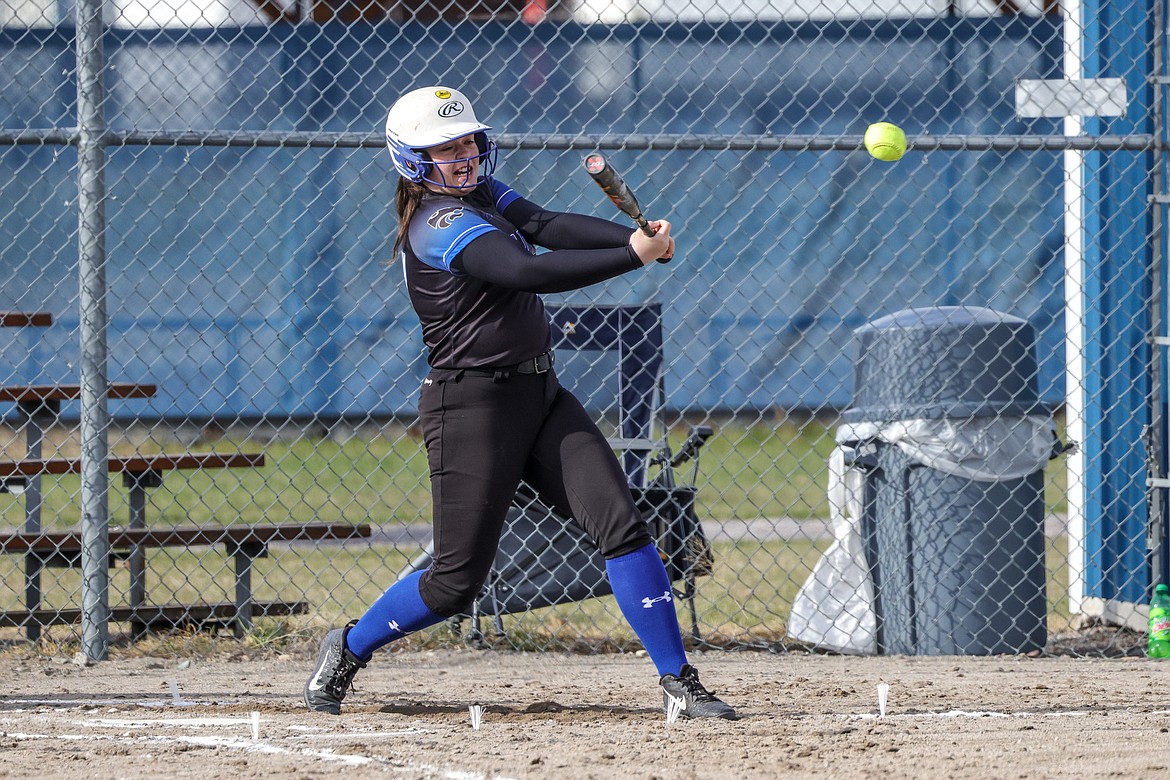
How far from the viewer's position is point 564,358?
6887 mm

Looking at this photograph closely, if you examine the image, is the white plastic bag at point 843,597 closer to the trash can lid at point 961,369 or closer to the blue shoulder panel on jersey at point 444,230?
the trash can lid at point 961,369

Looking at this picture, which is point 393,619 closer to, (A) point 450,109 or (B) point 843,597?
(A) point 450,109

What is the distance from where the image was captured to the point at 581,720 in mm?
4113

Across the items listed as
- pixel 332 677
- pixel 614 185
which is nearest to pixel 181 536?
pixel 332 677

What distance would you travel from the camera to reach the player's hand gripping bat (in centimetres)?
345

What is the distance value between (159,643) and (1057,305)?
19.8ft

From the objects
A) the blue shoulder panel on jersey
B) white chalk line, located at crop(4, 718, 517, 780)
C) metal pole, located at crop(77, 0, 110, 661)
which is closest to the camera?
white chalk line, located at crop(4, 718, 517, 780)

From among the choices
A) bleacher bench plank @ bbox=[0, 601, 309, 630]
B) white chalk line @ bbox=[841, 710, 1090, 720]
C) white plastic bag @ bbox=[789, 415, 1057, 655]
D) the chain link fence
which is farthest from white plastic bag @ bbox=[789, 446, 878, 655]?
bleacher bench plank @ bbox=[0, 601, 309, 630]

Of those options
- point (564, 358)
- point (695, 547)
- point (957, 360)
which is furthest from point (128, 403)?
point (957, 360)

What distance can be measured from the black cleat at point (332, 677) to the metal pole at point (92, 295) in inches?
53.6

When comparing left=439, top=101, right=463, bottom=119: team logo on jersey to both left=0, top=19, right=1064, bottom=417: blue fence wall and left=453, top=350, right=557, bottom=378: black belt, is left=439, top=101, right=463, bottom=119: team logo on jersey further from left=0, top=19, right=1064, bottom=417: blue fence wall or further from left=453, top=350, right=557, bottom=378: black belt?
left=0, top=19, right=1064, bottom=417: blue fence wall

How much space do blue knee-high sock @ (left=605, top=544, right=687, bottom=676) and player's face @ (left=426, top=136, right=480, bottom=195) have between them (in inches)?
44.9

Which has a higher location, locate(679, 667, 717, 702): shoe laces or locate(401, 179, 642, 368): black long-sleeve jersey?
locate(401, 179, 642, 368): black long-sleeve jersey

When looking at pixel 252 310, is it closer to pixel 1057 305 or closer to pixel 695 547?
pixel 695 547
